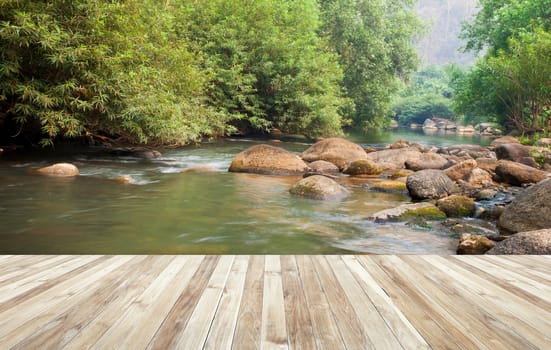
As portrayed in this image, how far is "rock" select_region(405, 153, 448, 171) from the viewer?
40.3ft

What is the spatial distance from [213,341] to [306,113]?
19.7 m

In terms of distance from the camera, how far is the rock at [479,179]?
970 centimetres

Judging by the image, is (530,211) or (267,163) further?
(267,163)

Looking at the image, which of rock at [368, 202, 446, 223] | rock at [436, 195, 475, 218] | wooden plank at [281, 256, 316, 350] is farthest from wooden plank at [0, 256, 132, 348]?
rock at [436, 195, 475, 218]

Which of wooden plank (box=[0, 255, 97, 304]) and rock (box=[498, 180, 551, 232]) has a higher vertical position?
wooden plank (box=[0, 255, 97, 304])

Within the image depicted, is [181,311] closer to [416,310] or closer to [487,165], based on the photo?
[416,310]

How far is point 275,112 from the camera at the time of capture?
22.0 metres

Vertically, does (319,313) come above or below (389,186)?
above

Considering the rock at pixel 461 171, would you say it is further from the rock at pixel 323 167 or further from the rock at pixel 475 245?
the rock at pixel 475 245

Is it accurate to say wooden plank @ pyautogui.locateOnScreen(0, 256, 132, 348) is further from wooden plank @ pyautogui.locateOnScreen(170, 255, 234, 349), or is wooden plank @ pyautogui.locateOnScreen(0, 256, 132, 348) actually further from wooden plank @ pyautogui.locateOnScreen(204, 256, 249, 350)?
wooden plank @ pyautogui.locateOnScreen(204, 256, 249, 350)

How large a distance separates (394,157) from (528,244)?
9.27 meters

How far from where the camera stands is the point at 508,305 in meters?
2.34

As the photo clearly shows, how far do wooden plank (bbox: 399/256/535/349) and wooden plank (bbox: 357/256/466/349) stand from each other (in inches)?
4.4

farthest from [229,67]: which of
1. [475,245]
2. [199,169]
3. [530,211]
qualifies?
[475,245]
